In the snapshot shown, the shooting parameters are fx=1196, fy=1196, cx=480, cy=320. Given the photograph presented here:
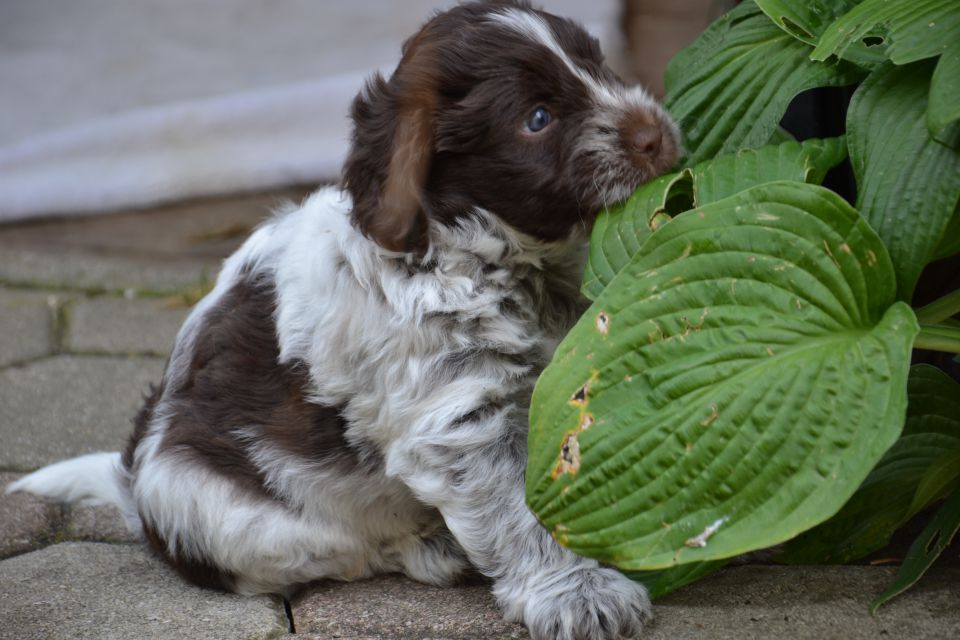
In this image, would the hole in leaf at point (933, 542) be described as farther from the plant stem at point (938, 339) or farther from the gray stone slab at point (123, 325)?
the gray stone slab at point (123, 325)

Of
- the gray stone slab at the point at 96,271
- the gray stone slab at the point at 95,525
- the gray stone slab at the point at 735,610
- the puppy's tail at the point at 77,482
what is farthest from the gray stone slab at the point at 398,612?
the gray stone slab at the point at 96,271

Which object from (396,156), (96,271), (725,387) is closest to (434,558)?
(396,156)

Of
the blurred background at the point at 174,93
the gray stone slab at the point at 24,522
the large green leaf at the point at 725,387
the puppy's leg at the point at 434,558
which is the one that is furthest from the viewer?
the blurred background at the point at 174,93

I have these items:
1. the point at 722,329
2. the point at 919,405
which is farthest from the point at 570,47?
the point at 919,405

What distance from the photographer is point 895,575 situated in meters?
2.80

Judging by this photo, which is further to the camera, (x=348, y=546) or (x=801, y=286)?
(x=348, y=546)

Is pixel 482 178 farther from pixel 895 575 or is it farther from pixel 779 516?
pixel 895 575

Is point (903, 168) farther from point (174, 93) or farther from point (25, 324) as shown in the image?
point (174, 93)

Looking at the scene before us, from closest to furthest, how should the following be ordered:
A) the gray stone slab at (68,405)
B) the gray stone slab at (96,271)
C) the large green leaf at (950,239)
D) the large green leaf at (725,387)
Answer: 1. the large green leaf at (725,387)
2. the large green leaf at (950,239)
3. the gray stone slab at (68,405)
4. the gray stone slab at (96,271)

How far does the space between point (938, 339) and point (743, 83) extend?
811 millimetres

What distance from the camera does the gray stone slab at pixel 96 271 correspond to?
600 cm

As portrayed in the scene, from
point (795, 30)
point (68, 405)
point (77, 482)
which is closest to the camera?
point (795, 30)

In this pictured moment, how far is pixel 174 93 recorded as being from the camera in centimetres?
A: 637

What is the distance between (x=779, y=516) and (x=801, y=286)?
436mm
